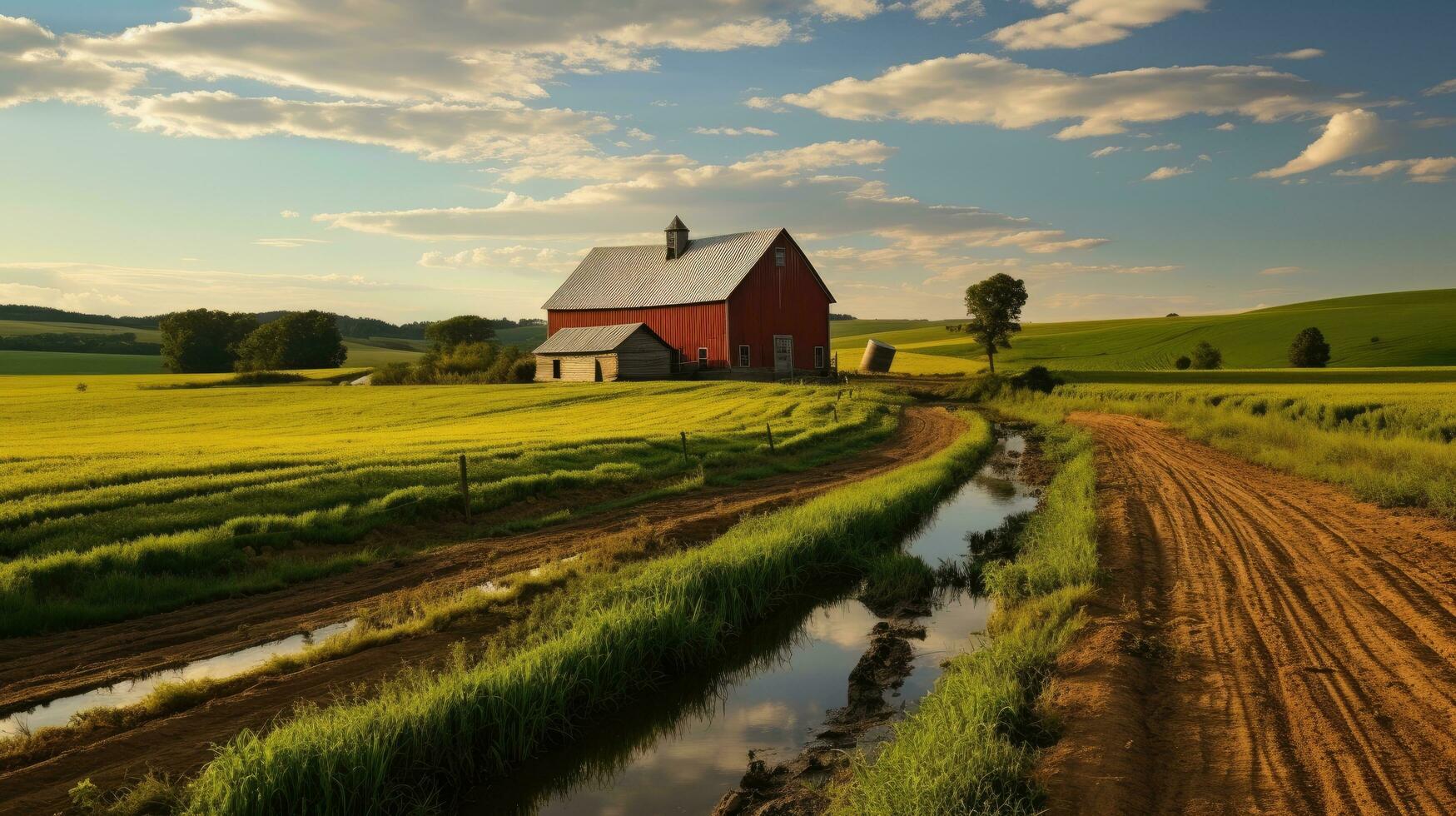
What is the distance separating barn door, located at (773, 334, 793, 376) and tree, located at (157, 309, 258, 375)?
62.3m

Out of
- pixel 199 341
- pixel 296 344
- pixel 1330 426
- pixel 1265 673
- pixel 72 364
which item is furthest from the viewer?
pixel 296 344

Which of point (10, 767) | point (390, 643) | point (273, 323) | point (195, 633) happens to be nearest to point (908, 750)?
point (390, 643)

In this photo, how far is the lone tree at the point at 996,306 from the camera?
6569 centimetres

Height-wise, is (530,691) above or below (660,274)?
below

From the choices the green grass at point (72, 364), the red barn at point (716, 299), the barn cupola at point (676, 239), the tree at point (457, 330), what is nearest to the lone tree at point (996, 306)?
the red barn at point (716, 299)

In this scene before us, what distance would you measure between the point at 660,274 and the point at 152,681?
47.8 meters

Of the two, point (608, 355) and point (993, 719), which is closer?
point (993, 719)

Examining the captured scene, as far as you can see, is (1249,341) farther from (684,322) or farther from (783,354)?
(684,322)

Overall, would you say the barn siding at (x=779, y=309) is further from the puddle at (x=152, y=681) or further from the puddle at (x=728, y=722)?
the puddle at (x=152, y=681)

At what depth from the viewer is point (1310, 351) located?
216ft

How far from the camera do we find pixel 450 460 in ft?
63.7

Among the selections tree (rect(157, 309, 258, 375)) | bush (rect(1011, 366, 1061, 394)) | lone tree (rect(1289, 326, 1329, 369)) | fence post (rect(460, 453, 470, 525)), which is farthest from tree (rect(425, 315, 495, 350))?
fence post (rect(460, 453, 470, 525))

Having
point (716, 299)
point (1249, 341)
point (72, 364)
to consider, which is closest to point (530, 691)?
point (716, 299)

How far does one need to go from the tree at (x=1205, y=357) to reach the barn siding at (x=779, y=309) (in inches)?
1282
